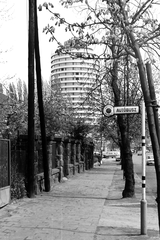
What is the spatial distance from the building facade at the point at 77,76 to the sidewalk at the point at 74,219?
3.70 meters

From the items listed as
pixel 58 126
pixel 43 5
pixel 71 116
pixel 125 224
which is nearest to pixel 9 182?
pixel 125 224

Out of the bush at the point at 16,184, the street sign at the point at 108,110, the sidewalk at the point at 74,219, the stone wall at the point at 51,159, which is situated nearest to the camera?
the sidewalk at the point at 74,219

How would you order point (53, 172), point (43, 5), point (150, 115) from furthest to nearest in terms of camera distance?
point (53, 172) < point (43, 5) < point (150, 115)

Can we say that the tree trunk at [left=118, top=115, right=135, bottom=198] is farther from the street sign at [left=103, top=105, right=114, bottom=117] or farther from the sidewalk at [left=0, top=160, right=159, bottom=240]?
the street sign at [left=103, top=105, right=114, bottom=117]

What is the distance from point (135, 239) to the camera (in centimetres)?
646

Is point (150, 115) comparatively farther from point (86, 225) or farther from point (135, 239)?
point (86, 225)

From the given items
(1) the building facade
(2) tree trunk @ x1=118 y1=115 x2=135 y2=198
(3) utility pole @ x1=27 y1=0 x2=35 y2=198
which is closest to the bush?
(3) utility pole @ x1=27 y1=0 x2=35 y2=198

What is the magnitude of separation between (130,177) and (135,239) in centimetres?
630

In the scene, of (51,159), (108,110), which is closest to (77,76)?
(51,159)

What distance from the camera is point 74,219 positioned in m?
8.30

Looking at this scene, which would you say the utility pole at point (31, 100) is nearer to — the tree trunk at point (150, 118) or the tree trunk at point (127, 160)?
the tree trunk at point (127, 160)

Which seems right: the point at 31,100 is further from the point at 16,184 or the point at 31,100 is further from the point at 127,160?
the point at 127,160

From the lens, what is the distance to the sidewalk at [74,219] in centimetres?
672

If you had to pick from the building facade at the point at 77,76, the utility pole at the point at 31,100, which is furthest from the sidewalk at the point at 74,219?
the building facade at the point at 77,76
